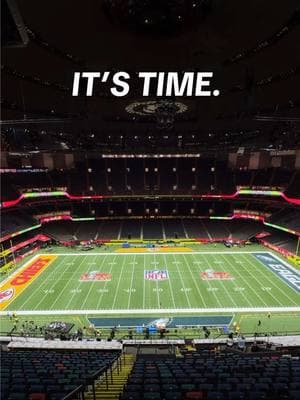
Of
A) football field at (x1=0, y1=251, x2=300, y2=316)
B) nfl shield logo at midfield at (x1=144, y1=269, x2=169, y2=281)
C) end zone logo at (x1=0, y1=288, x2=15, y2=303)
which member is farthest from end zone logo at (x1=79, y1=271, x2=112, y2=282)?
end zone logo at (x1=0, y1=288, x2=15, y2=303)

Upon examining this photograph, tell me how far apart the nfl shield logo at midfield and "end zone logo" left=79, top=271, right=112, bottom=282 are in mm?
4122

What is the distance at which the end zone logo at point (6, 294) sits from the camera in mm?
28359

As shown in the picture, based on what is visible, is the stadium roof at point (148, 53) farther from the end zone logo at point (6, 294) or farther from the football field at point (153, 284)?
the end zone logo at point (6, 294)

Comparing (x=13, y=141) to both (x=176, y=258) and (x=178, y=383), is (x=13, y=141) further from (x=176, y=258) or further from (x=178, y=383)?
(x=178, y=383)

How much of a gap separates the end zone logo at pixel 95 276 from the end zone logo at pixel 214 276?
1020 cm

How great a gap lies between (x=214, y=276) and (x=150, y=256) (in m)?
10.6

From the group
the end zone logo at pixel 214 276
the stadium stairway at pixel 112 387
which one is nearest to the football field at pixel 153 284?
the end zone logo at pixel 214 276

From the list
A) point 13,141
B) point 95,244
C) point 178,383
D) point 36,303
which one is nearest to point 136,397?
point 178,383

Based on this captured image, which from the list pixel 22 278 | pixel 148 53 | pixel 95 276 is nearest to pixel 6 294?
pixel 22 278

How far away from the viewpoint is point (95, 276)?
3369cm

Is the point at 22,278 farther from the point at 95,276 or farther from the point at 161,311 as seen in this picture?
the point at 161,311

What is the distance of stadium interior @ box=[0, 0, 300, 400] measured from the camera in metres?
9.05

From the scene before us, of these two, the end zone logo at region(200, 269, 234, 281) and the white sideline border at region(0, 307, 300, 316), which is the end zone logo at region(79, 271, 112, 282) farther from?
the end zone logo at region(200, 269, 234, 281)

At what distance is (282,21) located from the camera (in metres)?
9.94
